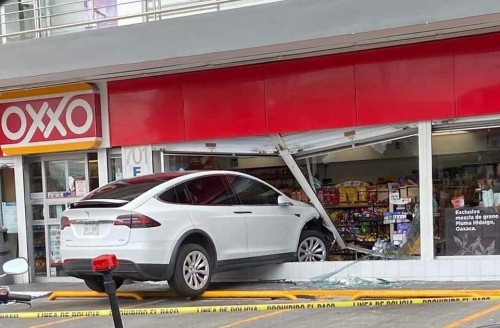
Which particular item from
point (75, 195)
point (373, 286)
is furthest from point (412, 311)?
point (75, 195)

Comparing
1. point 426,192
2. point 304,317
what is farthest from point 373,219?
point 304,317

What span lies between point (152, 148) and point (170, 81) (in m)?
1.27

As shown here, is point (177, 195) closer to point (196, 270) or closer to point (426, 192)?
point (196, 270)

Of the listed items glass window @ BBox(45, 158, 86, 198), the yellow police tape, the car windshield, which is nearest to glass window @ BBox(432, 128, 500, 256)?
the yellow police tape

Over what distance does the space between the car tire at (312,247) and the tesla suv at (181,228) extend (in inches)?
5.1

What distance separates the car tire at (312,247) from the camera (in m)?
10.8

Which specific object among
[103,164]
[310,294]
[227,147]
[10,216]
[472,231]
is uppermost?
[227,147]

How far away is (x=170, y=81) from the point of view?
38.5ft

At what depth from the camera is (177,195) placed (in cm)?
922

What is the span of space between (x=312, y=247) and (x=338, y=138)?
6.14ft

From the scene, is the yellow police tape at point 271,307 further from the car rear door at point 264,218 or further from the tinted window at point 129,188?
the car rear door at point 264,218

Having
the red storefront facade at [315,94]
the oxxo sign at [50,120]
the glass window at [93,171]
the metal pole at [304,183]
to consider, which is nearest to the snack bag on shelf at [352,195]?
the metal pole at [304,183]

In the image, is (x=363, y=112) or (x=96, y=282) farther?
(x=363, y=112)

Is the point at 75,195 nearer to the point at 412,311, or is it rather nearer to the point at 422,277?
the point at 422,277
